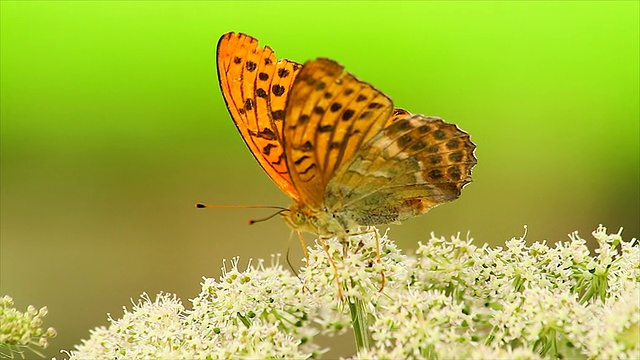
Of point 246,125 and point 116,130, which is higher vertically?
point 116,130

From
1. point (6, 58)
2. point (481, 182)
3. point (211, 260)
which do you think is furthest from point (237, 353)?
point (6, 58)

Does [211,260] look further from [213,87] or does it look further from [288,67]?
[288,67]

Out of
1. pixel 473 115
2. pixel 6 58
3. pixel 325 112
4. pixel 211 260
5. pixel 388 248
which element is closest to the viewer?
pixel 325 112

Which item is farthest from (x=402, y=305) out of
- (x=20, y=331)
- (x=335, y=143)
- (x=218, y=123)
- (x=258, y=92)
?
(x=218, y=123)

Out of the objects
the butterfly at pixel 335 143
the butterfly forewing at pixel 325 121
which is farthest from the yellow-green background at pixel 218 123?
the butterfly forewing at pixel 325 121

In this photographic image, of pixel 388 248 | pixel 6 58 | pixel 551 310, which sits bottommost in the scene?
pixel 551 310

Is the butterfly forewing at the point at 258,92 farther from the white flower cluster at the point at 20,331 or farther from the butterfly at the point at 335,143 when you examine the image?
the white flower cluster at the point at 20,331
